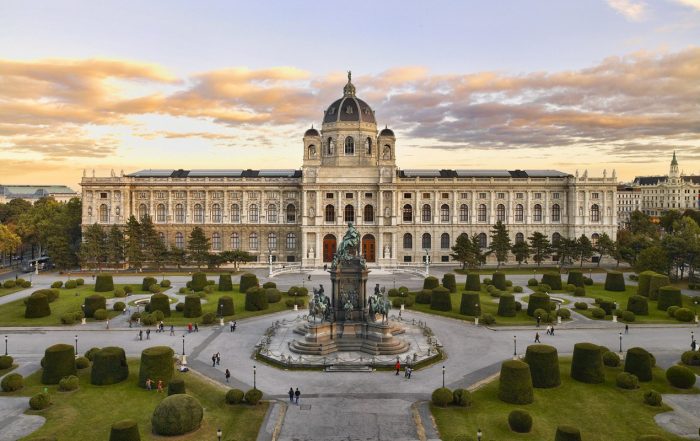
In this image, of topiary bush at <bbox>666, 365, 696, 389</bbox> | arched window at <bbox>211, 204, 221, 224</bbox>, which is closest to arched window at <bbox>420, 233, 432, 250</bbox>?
arched window at <bbox>211, 204, 221, 224</bbox>

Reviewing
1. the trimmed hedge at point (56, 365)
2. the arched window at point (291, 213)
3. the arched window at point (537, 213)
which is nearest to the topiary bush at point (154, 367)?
the trimmed hedge at point (56, 365)

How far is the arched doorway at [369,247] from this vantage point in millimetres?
99062

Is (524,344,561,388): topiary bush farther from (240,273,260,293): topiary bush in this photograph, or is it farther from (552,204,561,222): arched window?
(552,204,561,222): arched window

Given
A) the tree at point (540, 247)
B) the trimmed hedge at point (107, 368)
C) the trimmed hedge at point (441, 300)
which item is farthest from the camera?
the tree at point (540, 247)

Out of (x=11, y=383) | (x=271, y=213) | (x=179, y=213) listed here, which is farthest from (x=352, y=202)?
(x=11, y=383)

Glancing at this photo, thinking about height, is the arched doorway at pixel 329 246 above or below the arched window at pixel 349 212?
below

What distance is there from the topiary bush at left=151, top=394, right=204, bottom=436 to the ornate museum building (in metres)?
70.8

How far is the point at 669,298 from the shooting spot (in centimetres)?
5894

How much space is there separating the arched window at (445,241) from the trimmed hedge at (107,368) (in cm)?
7348

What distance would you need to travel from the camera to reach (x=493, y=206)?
10338 centimetres

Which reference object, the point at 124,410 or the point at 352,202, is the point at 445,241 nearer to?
the point at 352,202

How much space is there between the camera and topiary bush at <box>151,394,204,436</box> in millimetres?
28641

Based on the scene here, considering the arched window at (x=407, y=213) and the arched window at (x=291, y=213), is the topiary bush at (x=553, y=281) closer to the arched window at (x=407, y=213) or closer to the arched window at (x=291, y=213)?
the arched window at (x=407, y=213)

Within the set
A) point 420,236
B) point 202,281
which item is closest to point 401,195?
point 420,236
